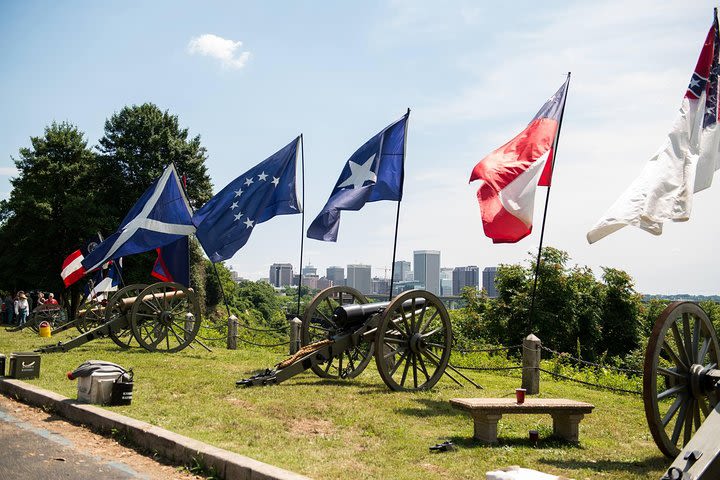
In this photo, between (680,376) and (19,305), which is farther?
(19,305)

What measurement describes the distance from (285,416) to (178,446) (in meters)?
2.09

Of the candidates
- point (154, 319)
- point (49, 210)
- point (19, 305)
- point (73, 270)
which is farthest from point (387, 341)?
point (49, 210)

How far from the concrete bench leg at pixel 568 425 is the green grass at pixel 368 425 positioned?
12 centimetres

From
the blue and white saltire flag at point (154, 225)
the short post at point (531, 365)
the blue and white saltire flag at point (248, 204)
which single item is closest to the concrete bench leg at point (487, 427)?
the short post at point (531, 365)

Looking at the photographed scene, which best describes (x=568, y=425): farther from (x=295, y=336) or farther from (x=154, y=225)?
(x=154, y=225)

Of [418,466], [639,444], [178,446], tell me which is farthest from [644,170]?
[178,446]

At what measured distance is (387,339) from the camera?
11.1 meters

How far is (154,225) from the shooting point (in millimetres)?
17500

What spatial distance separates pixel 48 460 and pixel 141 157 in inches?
1231

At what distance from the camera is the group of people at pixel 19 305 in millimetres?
28141

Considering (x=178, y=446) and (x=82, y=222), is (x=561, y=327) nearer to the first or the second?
(x=82, y=222)

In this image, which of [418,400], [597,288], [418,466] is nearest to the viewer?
[418,466]

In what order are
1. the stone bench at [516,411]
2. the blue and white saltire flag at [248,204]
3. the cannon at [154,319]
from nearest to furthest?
1. the stone bench at [516,411]
2. the blue and white saltire flag at [248,204]
3. the cannon at [154,319]

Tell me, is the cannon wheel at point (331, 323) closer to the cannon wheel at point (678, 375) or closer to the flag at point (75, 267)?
the cannon wheel at point (678, 375)
